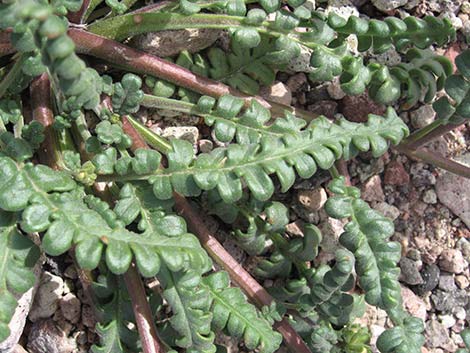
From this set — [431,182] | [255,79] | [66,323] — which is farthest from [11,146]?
[431,182]

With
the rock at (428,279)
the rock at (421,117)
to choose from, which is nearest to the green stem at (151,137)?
the rock at (421,117)

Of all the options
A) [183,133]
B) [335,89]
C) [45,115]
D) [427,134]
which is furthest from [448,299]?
[45,115]

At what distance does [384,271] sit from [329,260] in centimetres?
74

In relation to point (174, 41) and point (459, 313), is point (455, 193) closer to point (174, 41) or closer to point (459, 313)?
point (459, 313)

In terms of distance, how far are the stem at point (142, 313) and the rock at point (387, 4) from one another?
73.1 inches

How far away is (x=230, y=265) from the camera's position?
3.10 metres

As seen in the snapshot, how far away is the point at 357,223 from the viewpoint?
2.90 meters

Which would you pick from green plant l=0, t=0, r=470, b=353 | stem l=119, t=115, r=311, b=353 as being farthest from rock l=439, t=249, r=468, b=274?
stem l=119, t=115, r=311, b=353

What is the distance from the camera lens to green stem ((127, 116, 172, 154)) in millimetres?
3141

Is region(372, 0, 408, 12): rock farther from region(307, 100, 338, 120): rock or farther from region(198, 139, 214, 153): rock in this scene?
region(198, 139, 214, 153): rock

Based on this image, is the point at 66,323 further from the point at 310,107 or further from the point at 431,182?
the point at 431,182

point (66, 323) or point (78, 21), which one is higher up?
point (78, 21)

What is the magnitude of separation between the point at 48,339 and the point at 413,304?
66.2 inches

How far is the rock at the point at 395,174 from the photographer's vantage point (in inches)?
146
